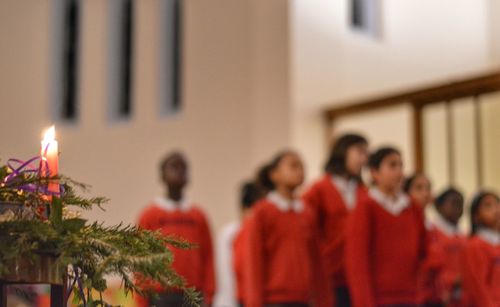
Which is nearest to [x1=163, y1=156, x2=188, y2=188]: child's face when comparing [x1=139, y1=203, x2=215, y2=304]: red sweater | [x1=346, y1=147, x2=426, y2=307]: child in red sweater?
[x1=139, y1=203, x2=215, y2=304]: red sweater

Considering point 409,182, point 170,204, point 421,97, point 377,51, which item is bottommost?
point 170,204

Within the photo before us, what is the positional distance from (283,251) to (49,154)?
3093mm

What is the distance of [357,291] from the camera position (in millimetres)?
4102

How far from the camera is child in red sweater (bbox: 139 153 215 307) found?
4914mm

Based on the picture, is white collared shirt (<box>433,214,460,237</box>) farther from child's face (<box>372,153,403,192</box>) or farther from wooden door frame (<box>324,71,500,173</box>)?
wooden door frame (<box>324,71,500,173</box>)

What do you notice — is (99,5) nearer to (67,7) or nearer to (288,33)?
(67,7)

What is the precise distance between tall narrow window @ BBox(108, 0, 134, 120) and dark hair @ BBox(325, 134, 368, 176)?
503cm

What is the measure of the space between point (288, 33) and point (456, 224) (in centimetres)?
274

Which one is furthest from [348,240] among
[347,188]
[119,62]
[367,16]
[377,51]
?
[119,62]

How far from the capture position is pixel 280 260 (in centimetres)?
430

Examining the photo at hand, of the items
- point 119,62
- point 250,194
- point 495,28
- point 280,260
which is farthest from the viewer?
point 119,62

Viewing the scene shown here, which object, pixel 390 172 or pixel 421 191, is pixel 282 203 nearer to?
pixel 390 172

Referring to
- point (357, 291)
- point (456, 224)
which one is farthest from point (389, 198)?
point (456, 224)

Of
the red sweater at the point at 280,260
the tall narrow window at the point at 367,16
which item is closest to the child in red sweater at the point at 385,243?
the red sweater at the point at 280,260
